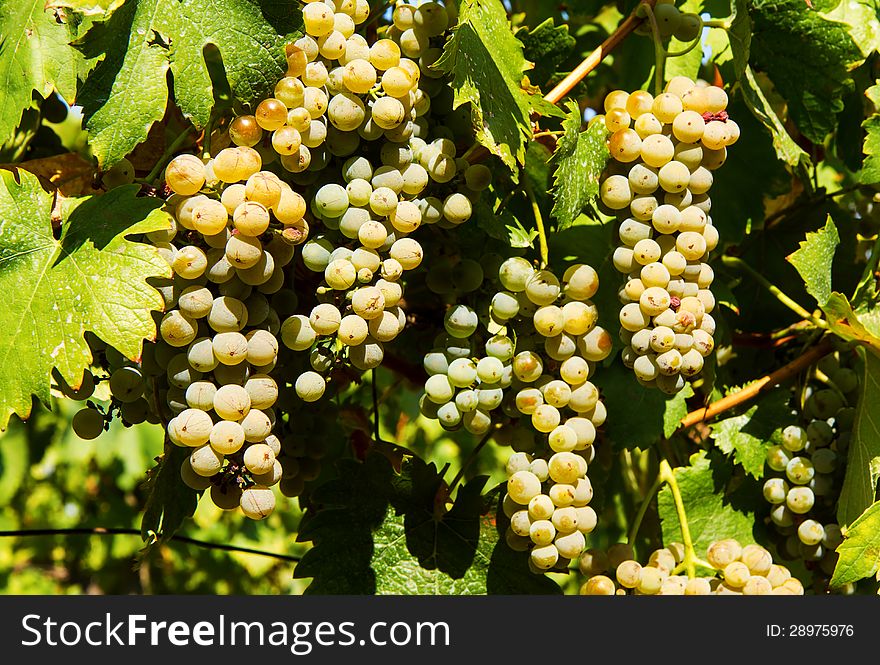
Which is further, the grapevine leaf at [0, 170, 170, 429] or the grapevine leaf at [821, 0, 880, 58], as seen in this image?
the grapevine leaf at [821, 0, 880, 58]

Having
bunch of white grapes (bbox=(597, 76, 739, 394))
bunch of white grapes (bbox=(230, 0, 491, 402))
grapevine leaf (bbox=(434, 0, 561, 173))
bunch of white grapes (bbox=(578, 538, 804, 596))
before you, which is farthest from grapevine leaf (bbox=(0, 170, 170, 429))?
bunch of white grapes (bbox=(578, 538, 804, 596))

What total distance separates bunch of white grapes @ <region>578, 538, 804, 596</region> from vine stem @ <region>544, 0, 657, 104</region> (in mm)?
520

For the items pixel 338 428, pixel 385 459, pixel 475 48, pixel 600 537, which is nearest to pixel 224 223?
pixel 475 48

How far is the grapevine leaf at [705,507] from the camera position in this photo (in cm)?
111

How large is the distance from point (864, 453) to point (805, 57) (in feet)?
1.63

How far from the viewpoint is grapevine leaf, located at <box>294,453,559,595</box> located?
1024 millimetres

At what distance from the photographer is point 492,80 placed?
854 mm

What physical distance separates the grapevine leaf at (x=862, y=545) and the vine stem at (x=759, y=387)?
0.25 meters

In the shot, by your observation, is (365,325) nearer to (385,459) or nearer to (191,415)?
(191,415)

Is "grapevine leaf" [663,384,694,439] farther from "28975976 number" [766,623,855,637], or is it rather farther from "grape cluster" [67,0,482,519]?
"grape cluster" [67,0,482,519]

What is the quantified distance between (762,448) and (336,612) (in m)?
0.58

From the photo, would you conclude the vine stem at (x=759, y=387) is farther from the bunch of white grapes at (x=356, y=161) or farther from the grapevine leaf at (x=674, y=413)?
the bunch of white grapes at (x=356, y=161)

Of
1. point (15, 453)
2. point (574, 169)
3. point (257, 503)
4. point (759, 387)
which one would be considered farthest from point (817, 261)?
point (15, 453)

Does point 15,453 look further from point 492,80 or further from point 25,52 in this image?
point 492,80
